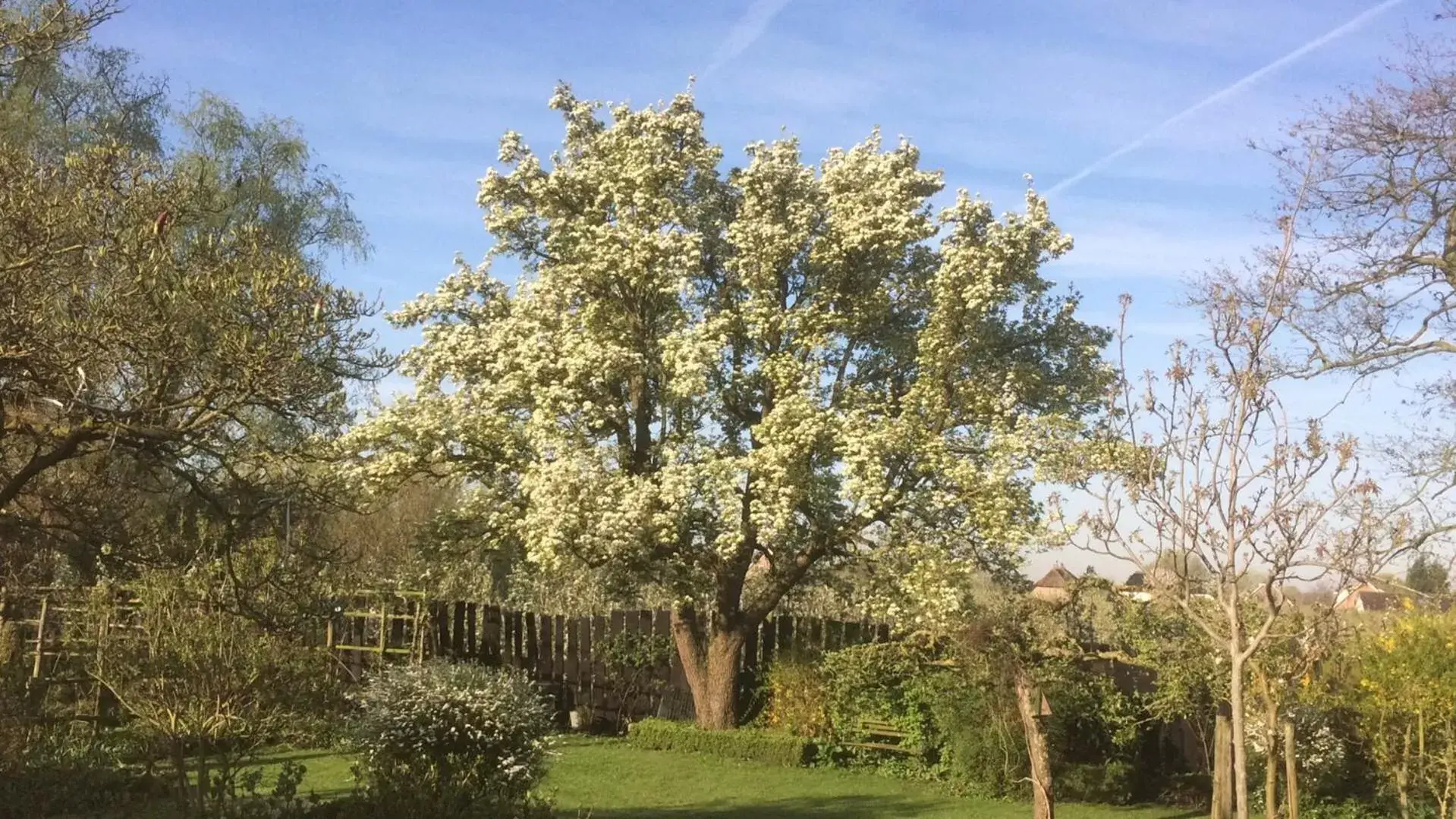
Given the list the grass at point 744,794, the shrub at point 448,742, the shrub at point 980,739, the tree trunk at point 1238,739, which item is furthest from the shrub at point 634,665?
the tree trunk at point 1238,739

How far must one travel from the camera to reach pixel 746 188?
607 inches

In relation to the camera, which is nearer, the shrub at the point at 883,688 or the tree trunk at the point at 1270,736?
the tree trunk at the point at 1270,736

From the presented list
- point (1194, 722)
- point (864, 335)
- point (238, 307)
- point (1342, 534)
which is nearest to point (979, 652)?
point (1194, 722)

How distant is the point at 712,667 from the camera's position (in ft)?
54.7

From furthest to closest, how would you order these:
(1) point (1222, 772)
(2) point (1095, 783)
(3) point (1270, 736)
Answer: (2) point (1095, 783) < (1) point (1222, 772) < (3) point (1270, 736)

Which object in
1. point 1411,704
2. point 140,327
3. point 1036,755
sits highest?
point 140,327

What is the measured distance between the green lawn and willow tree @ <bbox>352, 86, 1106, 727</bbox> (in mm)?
2105

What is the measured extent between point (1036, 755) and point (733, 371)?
23.1ft

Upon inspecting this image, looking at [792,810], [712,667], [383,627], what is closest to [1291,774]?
[792,810]

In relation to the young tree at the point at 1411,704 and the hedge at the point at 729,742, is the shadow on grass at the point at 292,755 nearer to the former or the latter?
the hedge at the point at 729,742

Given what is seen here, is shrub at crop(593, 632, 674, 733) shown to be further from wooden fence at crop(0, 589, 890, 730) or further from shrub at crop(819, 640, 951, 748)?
shrub at crop(819, 640, 951, 748)

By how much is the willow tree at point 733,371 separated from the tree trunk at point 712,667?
0.05m

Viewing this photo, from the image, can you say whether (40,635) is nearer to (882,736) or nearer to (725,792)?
(725,792)

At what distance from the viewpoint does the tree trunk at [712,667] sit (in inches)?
651
